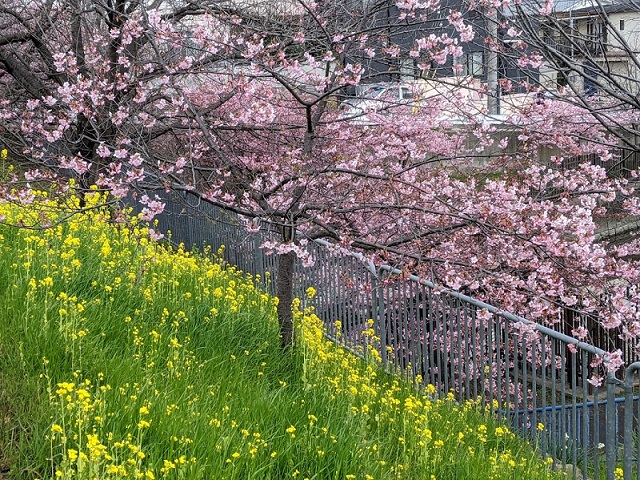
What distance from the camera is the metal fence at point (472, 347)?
16.9 ft

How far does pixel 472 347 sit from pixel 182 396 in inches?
155

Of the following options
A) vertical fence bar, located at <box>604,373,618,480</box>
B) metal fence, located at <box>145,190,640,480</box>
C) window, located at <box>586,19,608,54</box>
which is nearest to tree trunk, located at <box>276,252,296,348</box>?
metal fence, located at <box>145,190,640,480</box>

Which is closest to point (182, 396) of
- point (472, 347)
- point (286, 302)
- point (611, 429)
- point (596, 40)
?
point (286, 302)

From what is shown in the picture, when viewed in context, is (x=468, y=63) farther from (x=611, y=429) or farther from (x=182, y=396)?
(x=182, y=396)

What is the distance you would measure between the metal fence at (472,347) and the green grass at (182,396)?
1.05ft

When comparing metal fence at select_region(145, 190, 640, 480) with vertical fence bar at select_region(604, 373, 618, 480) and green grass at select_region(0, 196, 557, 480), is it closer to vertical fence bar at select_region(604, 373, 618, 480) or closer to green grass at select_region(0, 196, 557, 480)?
vertical fence bar at select_region(604, 373, 618, 480)

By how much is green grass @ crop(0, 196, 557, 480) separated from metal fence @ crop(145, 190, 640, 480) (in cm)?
32

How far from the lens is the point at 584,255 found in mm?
5660

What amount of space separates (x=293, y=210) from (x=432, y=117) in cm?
419

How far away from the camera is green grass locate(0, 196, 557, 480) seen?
11.1 feet

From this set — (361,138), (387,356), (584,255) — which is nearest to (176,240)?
(361,138)

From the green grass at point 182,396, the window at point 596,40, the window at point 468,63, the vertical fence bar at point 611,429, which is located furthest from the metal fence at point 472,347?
the window at point 596,40

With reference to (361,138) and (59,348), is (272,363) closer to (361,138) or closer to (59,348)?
(59,348)

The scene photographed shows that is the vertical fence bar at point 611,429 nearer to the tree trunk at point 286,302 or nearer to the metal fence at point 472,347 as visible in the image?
the metal fence at point 472,347
